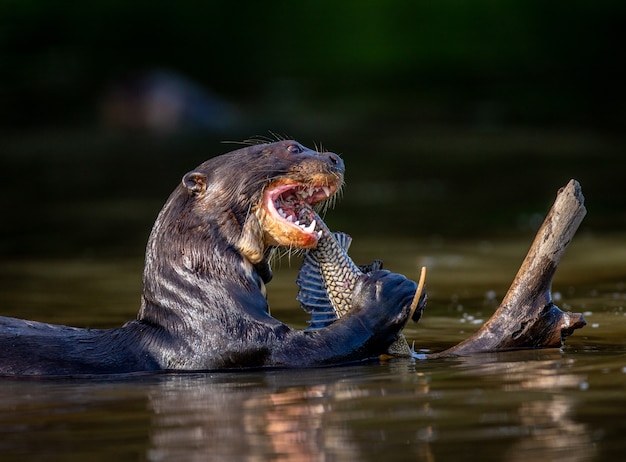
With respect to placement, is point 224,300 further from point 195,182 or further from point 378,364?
point 378,364

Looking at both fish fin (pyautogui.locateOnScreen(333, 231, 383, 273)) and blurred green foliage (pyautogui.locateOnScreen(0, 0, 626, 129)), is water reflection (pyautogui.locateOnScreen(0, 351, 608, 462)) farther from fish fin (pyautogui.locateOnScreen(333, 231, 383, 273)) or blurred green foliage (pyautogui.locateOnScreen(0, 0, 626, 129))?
blurred green foliage (pyautogui.locateOnScreen(0, 0, 626, 129))

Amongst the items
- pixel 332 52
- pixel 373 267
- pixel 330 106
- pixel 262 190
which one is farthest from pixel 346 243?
pixel 332 52

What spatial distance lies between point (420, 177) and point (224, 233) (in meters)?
8.90

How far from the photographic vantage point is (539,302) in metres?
5.68

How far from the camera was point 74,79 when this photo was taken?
21391mm

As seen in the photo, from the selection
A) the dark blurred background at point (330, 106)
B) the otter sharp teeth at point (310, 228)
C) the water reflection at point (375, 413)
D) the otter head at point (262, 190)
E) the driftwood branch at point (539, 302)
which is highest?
the dark blurred background at point (330, 106)

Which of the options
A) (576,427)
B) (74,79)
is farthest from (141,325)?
(74,79)

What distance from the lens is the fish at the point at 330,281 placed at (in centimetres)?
572

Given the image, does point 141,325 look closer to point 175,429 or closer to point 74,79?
point 175,429

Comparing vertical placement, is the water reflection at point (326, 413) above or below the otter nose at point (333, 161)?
below

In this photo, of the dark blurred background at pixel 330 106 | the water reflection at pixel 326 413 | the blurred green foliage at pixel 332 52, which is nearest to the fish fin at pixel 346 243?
the water reflection at pixel 326 413

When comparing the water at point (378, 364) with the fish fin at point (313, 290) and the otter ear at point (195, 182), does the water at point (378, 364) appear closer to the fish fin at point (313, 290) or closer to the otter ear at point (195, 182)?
the fish fin at point (313, 290)

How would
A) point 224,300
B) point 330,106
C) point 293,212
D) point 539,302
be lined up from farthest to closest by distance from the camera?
1. point 330,106
2. point 293,212
3. point 539,302
4. point 224,300

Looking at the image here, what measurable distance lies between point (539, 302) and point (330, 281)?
812 mm
